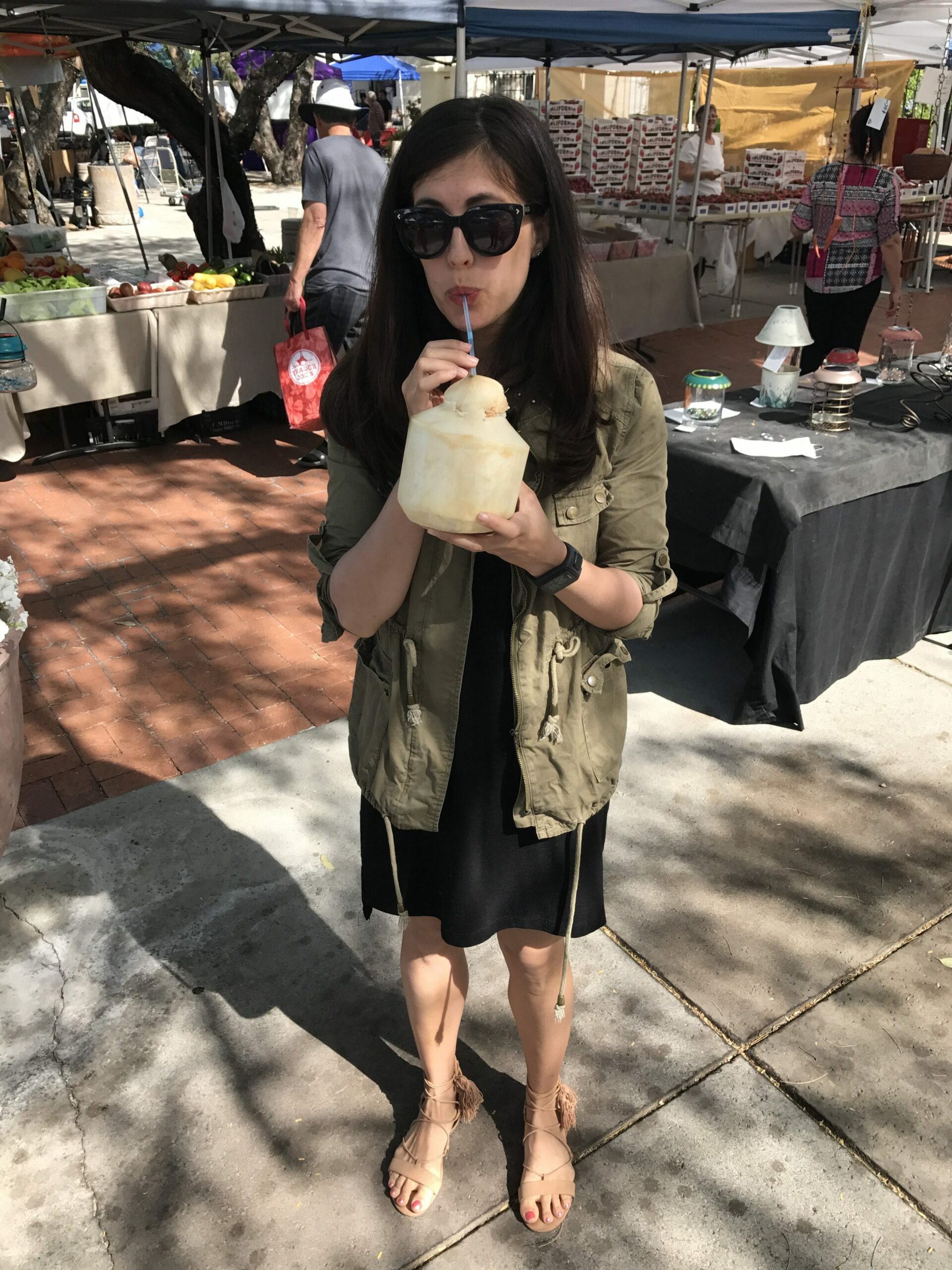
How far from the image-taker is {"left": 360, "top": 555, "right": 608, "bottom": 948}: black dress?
1621mm

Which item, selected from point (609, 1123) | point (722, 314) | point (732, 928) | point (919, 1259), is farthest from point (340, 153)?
point (722, 314)

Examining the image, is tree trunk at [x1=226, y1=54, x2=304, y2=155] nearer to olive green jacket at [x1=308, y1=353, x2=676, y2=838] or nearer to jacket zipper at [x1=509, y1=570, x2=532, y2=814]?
olive green jacket at [x1=308, y1=353, x2=676, y2=838]

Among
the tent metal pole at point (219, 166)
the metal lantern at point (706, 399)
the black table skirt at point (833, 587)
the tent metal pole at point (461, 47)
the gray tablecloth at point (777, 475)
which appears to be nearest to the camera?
the gray tablecloth at point (777, 475)

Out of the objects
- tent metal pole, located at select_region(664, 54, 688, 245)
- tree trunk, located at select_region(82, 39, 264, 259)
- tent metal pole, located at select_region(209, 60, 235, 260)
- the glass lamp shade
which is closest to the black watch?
the glass lamp shade

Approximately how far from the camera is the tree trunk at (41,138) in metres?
15.6

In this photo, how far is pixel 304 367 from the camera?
6.04 m

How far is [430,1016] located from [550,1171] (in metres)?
0.43

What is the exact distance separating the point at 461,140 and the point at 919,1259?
2.17m

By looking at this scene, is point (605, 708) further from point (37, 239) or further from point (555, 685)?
point (37, 239)

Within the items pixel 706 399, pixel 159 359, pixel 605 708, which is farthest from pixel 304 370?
pixel 605 708

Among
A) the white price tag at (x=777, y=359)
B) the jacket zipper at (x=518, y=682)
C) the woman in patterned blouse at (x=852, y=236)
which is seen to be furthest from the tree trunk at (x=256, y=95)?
the jacket zipper at (x=518, y=682)

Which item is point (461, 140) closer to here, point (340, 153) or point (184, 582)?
point (184, 582)

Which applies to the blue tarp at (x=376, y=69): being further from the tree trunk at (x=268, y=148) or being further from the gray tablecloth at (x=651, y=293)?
the gray tablecloth at (x=651, y=293)

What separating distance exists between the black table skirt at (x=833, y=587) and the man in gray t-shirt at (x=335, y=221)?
312cm
